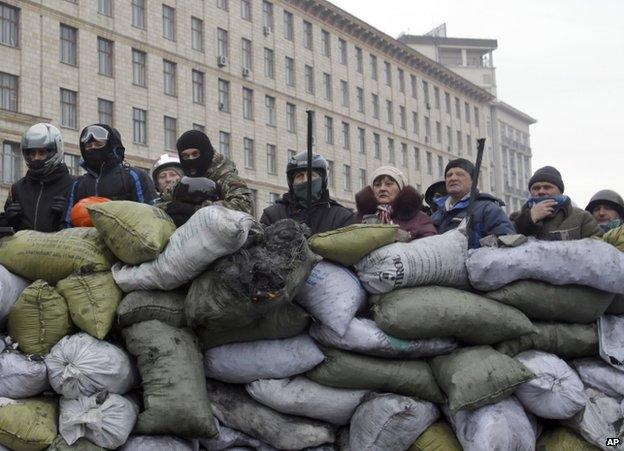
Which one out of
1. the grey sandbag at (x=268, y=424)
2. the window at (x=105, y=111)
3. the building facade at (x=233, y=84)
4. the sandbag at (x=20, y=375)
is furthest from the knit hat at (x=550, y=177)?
the window at (x=105, y=111)

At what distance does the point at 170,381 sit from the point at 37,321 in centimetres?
63

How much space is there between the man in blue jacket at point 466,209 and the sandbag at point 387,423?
4.11 feet

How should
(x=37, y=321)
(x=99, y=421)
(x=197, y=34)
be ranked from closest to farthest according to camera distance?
1. (x=99, y=421)
2. (x=37, y=321)
3. (x=197, y=34)

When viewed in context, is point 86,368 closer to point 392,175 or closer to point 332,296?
point 332,296

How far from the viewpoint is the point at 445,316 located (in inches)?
124

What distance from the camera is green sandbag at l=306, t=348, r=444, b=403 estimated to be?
10.2 feet

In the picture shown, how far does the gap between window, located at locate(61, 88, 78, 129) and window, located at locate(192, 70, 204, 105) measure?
23.2 feet

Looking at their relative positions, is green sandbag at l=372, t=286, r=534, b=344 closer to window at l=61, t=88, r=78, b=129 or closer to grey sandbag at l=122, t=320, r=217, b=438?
grey sandbag at l=122, t=320, r=217, b=438

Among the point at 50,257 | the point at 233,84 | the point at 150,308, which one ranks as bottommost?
the point at 150,308

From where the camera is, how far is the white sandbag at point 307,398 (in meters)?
3.08

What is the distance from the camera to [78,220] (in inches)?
146

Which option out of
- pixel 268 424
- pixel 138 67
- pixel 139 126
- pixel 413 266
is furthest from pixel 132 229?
pixel 138 67

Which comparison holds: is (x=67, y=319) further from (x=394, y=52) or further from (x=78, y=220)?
(x=394, y=52)

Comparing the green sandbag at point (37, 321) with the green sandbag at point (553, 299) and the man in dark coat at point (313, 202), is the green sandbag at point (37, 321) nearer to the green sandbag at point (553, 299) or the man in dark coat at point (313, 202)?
the man in dark coat at point (313, 202)
